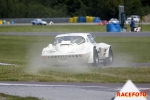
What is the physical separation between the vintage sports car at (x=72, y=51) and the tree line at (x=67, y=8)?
3051 inches

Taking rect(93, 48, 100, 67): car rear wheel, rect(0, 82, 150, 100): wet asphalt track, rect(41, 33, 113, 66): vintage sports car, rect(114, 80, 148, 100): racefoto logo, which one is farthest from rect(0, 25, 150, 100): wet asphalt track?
rect(93, 48, 100, 67): car rear wheel

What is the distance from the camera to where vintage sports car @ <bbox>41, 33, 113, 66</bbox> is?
18.9 meters

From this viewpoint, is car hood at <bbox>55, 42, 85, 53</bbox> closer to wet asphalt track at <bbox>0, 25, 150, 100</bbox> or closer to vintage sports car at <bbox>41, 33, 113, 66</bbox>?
vintage sports car at <bbox>41, 33, 113, 66</bbox>

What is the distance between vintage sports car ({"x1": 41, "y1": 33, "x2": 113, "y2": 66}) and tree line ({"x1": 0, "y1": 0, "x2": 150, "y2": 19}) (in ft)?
254

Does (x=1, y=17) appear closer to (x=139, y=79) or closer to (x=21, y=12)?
(x=21, y=12)

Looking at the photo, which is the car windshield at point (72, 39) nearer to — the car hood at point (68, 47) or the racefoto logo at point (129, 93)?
the car hood at point (68, 47)

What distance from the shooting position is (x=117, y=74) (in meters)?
16.0

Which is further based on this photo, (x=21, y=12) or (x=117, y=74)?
(x=21, y=12)

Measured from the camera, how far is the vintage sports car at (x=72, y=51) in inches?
743

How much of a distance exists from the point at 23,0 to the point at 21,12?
360 inches

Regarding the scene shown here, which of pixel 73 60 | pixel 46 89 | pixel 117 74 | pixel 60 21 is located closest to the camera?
pixel 46 89

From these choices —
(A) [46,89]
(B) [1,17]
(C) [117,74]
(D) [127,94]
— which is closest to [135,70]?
(C) [117,74]

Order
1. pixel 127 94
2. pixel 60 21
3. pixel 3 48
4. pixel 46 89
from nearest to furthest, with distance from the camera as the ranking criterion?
pixel 127 94
pixel 46 89
pixel 3 48
pixel 60 21

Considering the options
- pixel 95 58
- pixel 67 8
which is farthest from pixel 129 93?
pixel 67 8
